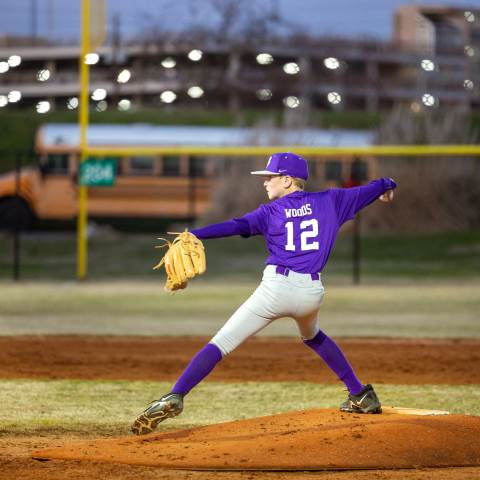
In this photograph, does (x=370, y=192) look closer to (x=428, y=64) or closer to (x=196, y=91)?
(x=428, y=64)

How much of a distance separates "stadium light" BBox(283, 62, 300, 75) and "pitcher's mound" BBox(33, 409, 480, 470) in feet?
166

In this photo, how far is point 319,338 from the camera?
680cm

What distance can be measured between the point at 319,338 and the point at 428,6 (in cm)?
4688

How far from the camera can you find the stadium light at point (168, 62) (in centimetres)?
5419

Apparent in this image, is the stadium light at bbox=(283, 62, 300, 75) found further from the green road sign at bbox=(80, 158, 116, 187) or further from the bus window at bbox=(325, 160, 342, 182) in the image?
the green road sign at bbox=(80, 158, 116, 187)

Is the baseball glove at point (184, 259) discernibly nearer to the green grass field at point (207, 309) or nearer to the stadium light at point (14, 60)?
the green grass field at point (207, 309)

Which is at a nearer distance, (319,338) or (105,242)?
(319,338)

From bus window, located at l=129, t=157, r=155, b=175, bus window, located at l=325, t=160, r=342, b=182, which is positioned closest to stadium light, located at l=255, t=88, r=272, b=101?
bus window, located at l=129, t=157, r=155, b=175

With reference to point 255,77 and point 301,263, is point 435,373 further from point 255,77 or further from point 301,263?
point 255,77

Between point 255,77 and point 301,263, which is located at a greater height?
point 301,263

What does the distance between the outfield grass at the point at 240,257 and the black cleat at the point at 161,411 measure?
1518 centimetres

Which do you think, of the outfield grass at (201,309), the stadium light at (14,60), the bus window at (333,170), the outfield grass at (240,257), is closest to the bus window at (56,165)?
the outfield grass at (240,257)

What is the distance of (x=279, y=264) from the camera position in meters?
6.45

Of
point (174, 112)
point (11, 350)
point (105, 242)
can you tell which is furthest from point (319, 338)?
point (174, 112)
